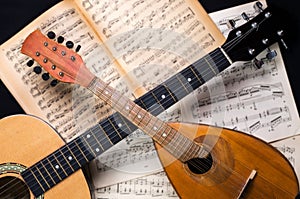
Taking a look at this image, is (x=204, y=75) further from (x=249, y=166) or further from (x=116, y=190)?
(x=116, y=190)

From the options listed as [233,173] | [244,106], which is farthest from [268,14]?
[233,173]

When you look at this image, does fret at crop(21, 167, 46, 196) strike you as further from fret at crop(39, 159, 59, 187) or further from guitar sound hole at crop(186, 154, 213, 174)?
guitar sound hole at crop(186, 154, 213, 174)

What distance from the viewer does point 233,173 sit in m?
1.20

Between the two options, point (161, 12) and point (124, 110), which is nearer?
point (124, 110)

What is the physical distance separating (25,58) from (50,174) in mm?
303

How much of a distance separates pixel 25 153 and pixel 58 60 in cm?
21

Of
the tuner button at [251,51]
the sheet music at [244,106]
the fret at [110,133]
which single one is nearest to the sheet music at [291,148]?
the sheet music at [244,106]

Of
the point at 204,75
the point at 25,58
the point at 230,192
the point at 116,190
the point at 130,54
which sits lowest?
the point at 230,192

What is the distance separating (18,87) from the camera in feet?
4.33

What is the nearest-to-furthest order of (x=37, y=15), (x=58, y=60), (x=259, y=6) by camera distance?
1. (x=58, y=60)
2. (x=259, y=6)
3. (x=37, y=15)

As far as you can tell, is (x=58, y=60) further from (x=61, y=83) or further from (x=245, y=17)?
(x=245, y=17)

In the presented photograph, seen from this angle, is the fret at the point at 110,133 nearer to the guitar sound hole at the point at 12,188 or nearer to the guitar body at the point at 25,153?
the guitar body at the point at 25,153

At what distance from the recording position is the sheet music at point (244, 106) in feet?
4.35

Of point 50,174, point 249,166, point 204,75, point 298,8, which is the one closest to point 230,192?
point 249,166
